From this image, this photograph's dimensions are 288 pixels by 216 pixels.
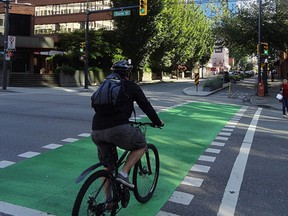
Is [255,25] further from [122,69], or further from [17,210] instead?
[17,210]

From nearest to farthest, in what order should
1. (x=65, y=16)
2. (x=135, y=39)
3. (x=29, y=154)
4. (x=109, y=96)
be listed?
(x=109, y=96) < (x=29, y=154) < (x=135, y=39) < (x=65, y=16)

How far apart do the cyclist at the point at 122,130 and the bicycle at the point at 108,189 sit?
0.34 feet

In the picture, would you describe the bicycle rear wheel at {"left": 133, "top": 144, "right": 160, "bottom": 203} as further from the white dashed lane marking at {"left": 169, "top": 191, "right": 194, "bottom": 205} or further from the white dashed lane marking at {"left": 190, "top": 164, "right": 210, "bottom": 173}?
the white dashed lane marking at {"left": 190, "top": 164, "right": 210, "bottom": 173}

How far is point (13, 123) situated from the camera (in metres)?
11.2

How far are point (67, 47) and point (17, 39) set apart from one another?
18.6ft

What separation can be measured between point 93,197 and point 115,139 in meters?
0.67

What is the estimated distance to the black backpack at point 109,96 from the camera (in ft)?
12.5

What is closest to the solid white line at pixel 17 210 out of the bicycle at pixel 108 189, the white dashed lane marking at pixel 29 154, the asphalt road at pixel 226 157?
the bicycle at pixel 108 189

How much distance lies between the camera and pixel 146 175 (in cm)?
492

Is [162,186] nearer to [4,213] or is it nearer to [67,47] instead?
[4,213]

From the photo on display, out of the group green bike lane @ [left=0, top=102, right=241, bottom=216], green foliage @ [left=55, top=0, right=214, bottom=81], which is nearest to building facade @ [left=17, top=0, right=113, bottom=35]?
green foliage @ [left=55, top=0, right=214, bottom=81]

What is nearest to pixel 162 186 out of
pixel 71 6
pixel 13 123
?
pixel 13 123

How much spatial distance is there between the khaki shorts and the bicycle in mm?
140

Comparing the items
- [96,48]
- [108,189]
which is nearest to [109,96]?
[108,189]
